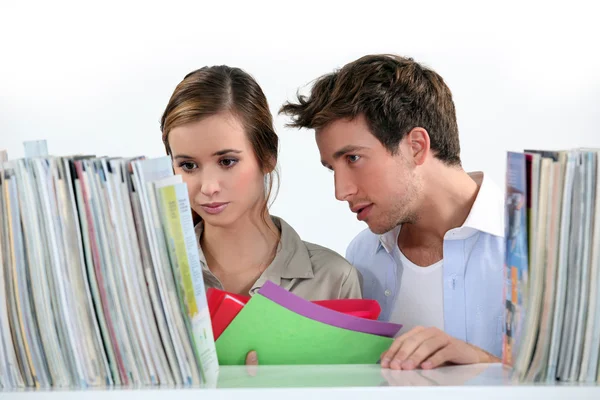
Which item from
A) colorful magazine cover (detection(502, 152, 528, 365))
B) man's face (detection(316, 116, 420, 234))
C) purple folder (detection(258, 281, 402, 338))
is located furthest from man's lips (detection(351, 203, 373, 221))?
colorful magazine cover (detection(502, 152, 528, 365))

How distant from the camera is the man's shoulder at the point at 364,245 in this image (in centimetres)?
277

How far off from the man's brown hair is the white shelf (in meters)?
1.36

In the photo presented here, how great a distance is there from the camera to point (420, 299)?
8.41ft

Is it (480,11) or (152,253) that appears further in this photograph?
(480,11)

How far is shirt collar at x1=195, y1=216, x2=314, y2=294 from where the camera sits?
2.37 metres

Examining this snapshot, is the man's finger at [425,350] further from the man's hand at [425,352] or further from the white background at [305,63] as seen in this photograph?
the white background at [305,63]

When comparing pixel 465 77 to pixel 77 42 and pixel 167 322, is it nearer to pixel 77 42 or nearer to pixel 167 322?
pixel 77 42

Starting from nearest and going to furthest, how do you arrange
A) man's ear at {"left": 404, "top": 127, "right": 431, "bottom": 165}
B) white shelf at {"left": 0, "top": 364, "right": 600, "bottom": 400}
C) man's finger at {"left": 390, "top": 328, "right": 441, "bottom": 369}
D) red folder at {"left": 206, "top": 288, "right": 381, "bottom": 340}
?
white shelf at {"left": 0, "top": 364, "right": 600, "bottom": 400}, man's finger at {"left": 390, "top": 328, "right": 441, "bottom": 369}, red folder at {"left": 206, "top": 288, "right": 381, "bottom": 340}, man's ear at {"left": 404, "top": 127, "right": 431, "bottom": 165}

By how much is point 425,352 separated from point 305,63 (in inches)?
152

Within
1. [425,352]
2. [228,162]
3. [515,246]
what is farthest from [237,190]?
[515,246]

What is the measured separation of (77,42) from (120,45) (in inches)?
10.8

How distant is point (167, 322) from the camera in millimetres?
1236

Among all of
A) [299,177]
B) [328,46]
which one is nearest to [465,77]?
[328,46]

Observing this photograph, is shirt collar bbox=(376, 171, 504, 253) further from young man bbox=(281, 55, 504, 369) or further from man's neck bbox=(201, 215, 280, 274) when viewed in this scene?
man's neck bbox=(201, 215, 280, 274)
